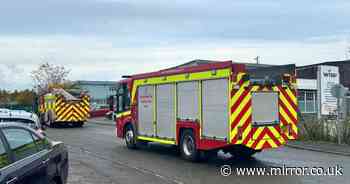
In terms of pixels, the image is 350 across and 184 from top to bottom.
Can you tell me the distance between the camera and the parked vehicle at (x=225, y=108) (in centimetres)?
1159

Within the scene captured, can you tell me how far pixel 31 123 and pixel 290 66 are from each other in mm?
7062

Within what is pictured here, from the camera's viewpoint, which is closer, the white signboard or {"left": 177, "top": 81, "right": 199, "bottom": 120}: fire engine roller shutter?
{"left": 177, "top": 81, "right": 199, "bottom": 120}: fire engine roller shutter

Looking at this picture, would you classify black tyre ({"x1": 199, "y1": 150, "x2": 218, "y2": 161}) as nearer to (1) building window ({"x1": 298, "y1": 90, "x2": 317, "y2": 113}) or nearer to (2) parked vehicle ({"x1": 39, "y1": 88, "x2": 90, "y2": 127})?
(2) parked vehicle ({"x1": 39, "y1": 88, "x2": 90, "y2": 127})

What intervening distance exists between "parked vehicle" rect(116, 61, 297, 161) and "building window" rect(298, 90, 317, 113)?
2375 centimetres

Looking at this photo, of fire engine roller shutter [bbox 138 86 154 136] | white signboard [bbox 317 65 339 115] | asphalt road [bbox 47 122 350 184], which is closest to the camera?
asphalt road [bbox 47 122 350 184]

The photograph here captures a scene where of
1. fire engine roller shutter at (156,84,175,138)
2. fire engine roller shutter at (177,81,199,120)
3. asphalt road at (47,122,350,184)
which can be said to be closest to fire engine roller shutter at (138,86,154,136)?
fire engine roller shutter at (156,84,175,138)

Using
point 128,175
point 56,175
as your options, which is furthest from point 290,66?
point 56,175

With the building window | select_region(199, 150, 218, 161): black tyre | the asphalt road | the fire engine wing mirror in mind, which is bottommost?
the asphalt road

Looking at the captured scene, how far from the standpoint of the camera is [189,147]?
1312cm

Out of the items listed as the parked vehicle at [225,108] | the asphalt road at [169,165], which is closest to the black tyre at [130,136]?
the asphalt road at [169,165]

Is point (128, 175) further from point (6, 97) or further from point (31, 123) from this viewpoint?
point (6, 97)

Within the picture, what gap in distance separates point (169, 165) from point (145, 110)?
3.39 m

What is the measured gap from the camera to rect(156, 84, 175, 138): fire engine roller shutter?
14.0 meters

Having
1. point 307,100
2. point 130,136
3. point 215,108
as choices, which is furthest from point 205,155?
point 307,100
